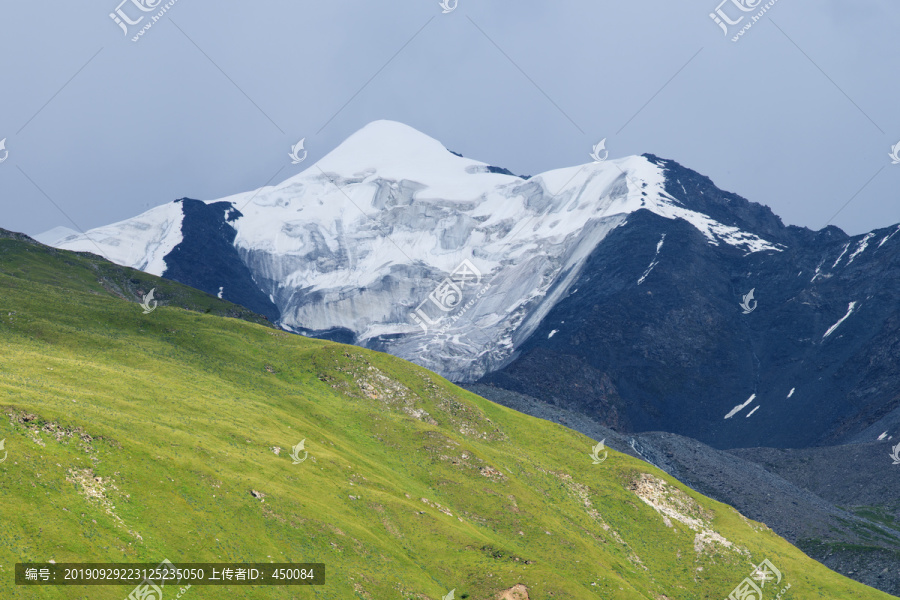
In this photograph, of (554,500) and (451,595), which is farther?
(554,500)

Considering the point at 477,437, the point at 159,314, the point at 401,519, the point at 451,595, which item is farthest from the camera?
the point at 159,314

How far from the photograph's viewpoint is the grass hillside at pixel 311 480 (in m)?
38.6

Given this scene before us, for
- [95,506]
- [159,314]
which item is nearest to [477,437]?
[159,314]

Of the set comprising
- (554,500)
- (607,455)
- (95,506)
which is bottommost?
(95,506)

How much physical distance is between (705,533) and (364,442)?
32690 millimetres

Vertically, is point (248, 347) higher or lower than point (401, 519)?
lower

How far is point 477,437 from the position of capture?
257ft

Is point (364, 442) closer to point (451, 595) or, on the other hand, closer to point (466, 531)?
point (466, 531)

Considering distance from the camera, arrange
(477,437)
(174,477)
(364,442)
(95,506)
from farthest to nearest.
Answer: (477,437)
(364,442)
(174,477)
(95,506)

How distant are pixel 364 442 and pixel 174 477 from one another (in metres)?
25.7

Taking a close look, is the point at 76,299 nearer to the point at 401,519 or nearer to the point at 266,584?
the point at 401,519

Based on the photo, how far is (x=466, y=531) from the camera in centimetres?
5434

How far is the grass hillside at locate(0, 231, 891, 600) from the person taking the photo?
38.6 meters

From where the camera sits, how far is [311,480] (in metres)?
52.3
